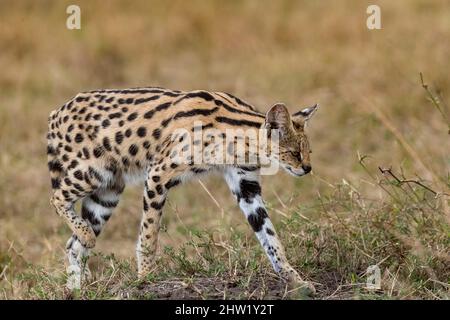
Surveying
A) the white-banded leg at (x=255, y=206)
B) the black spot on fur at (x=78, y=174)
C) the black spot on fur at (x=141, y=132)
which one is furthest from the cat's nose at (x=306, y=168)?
the black spot on fur at (x=78, y=174)

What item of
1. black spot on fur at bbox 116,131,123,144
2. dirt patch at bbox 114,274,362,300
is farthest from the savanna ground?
black spot on fur at bbox 116,131,123,144

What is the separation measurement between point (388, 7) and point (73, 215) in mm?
7773

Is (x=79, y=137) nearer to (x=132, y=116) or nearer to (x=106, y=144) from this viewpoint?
(x=106, y=144)

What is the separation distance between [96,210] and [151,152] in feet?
2.41

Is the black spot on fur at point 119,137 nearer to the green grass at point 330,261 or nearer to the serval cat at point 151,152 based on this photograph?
the serval cat at point 151,152

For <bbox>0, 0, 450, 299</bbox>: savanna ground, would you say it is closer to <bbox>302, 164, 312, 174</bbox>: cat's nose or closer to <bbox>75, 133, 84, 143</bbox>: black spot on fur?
<bbox>302, 164, 312, 174</bbox>: cat's nose

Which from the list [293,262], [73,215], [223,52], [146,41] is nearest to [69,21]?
[146,41]

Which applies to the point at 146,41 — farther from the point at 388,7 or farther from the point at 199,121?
the point at 199,121

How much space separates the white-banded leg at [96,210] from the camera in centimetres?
693

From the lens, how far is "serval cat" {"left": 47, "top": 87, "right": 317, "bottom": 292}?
6.24 m

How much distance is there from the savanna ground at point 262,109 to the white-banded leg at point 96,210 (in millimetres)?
128

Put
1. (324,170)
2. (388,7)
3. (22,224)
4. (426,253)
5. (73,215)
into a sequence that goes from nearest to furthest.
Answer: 1. (426,253)
2. (73,215)
3. (22,224)
4. (324,170)
5. (388,7)

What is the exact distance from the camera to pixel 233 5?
46.4 feet

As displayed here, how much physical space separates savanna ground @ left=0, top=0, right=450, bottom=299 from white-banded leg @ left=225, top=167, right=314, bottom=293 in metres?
0.15
